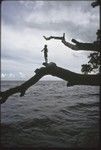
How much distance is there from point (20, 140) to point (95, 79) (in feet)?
17.5

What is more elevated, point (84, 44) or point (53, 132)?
point (84, 44)

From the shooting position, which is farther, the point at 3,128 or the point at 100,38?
the point at 3,128

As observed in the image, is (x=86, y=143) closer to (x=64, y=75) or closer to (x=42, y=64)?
(x=64, y=75)

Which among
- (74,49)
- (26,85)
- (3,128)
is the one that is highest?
(74,49)

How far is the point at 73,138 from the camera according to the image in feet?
44.1

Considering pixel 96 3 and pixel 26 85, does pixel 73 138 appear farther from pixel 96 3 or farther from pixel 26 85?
pixel 96 3

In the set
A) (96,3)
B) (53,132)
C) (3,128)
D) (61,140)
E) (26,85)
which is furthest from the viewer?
(3,128)

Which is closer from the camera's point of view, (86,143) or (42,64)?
(86,143)

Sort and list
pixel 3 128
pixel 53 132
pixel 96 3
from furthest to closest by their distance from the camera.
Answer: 1. pixel 3 128
2. pixel 53 132
3. pixel 96 3

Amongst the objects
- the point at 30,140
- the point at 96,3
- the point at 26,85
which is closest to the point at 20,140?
the point at 30,140

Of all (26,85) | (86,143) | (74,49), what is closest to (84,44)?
(74,49)

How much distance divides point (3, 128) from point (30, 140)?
4.13m

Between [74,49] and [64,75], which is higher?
[74,49]

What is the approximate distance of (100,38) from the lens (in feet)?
43.7
